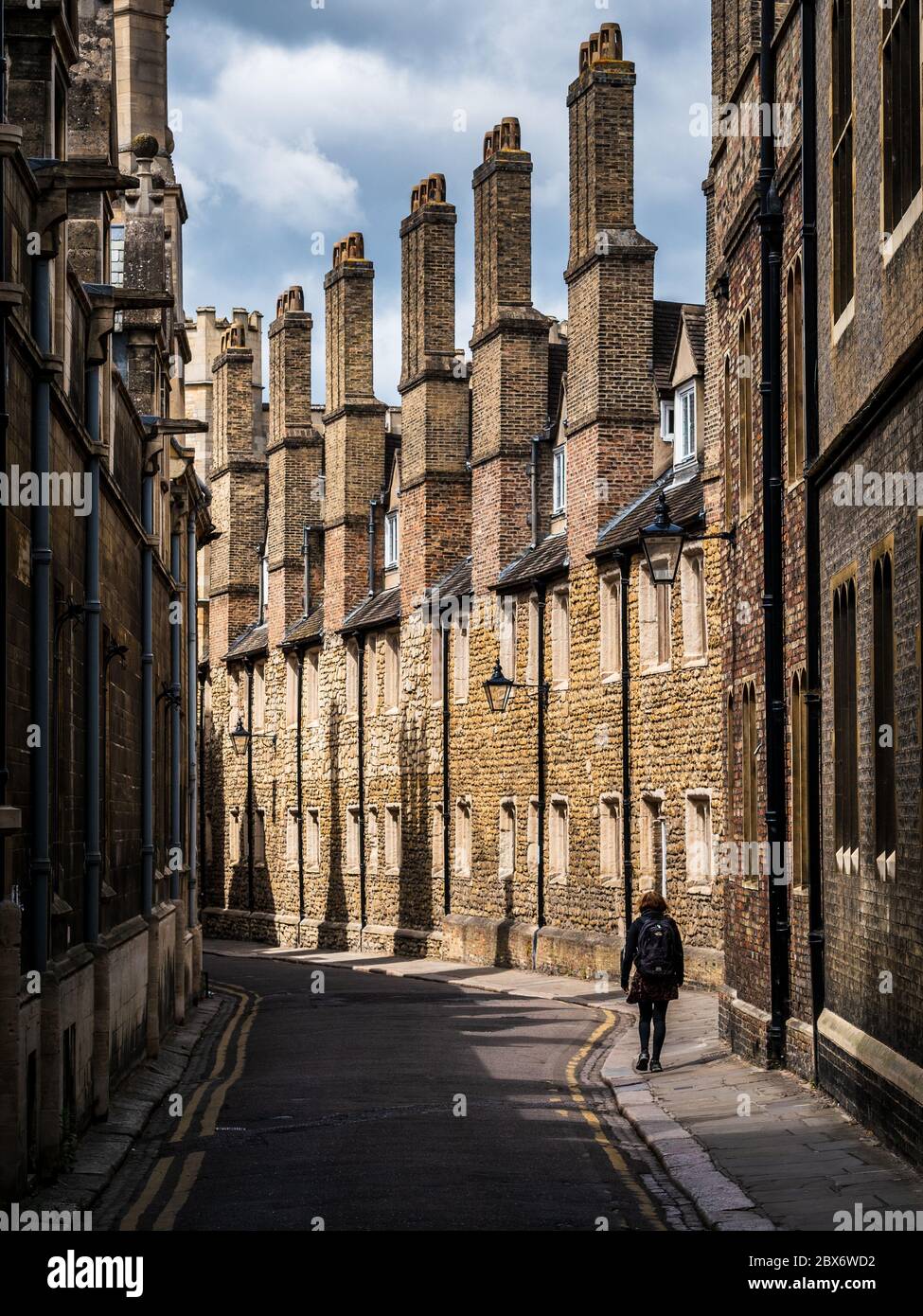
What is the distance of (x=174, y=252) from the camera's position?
33.5 metres

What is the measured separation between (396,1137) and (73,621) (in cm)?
482

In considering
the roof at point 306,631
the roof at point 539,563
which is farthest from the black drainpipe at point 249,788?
the roof at point 539,563

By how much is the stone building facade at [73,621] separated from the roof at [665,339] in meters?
11.1

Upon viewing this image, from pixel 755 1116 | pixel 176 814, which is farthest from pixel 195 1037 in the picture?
pixel 755 1116

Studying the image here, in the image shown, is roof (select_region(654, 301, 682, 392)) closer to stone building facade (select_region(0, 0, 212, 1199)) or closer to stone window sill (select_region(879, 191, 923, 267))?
stone building facade (select_region(0, 0, 212, 1199))

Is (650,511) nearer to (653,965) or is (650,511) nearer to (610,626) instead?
(610,626)

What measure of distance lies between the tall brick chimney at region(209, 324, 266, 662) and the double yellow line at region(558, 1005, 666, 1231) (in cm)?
3849

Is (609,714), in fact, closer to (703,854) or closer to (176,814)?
(703,854)

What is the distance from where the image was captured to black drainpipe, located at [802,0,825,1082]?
1583 centimetres

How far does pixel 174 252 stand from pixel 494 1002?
14.1 meters

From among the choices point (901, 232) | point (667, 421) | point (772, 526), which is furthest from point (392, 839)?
point (901, 232)

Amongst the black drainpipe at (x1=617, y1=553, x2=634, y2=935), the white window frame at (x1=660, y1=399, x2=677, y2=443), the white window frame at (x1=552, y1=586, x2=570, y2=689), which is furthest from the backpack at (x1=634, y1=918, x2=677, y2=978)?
the white window frame at (x1=660, y1=399, x2=677, y2=443)

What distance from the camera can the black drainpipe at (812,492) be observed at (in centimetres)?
1583
